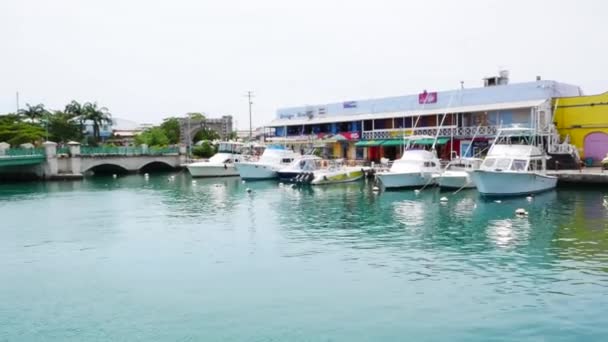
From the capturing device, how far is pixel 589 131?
5316 centimetres

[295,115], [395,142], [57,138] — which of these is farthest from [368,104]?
[57,138]

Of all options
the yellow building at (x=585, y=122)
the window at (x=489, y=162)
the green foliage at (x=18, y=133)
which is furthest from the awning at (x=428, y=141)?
the green foliage at (x=18, y=133)

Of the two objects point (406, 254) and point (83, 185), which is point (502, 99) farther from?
point (83, 185)

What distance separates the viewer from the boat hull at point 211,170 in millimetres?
69000

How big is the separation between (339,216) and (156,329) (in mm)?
19882

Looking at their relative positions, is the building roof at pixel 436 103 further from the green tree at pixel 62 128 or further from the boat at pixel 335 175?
the green tree at pixel 62 128

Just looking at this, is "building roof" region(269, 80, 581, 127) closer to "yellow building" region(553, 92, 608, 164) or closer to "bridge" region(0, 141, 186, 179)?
"yellow building" region(553, 92, 608, 164)

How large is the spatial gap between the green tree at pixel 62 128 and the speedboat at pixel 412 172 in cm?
6959

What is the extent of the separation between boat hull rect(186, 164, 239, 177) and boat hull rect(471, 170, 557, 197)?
38.4 m

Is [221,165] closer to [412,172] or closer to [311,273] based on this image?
[412,172]

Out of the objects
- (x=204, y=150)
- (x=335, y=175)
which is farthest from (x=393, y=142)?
(x=204, y=150)

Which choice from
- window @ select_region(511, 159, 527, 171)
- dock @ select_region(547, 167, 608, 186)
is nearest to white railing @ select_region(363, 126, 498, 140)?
dock @ select_region(547, 167, 608, 186)

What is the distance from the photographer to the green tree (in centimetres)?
9615

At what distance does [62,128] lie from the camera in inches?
3824
